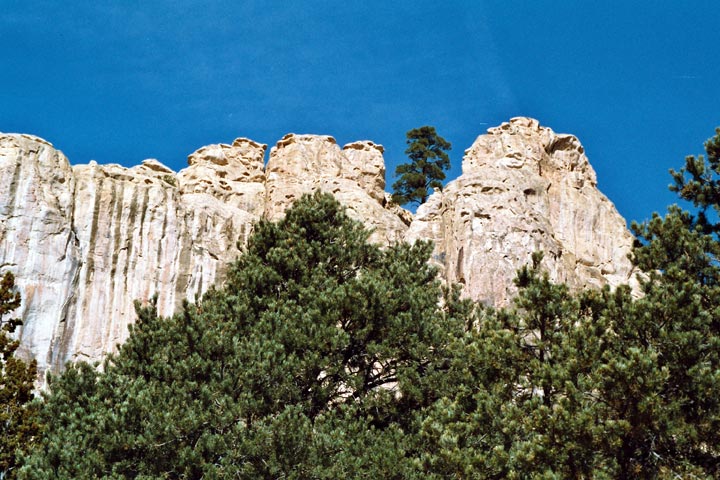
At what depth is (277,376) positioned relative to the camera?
1753 cm

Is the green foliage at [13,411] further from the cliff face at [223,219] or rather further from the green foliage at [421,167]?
the green foliage at [421,167]

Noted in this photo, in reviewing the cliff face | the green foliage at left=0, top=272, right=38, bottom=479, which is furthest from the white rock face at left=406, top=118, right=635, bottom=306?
the green foliage at left=0, top=272, right=38, bottom=479

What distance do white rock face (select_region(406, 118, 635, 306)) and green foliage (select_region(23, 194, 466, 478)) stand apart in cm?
1754

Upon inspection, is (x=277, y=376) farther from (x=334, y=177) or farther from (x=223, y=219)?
(x=334, y=177)

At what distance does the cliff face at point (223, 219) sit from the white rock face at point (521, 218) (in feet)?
0.27

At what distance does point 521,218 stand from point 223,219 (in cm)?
1524

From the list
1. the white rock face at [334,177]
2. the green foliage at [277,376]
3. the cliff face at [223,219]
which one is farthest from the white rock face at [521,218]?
the green foliage at [277,376]

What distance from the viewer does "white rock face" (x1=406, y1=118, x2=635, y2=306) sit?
131 ft

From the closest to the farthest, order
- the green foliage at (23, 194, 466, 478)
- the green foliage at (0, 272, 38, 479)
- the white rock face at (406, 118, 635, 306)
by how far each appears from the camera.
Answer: the green foliage at (23, 194, 466, 478) < the green foliage at (0, 272, 38, 479) < the white rock face at (406, 118, 635, 306)

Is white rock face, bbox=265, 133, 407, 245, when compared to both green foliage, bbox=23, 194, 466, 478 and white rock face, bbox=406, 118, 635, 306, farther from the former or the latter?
green foliage, bbox=23, 194, 466, 478

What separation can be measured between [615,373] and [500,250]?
28.6 metres

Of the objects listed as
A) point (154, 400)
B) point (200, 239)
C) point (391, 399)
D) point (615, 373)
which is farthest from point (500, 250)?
point (615, 373)

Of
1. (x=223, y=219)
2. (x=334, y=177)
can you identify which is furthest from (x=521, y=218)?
(x=223, y=219)

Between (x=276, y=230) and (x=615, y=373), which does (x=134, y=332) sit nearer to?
(x=276, y=230)
